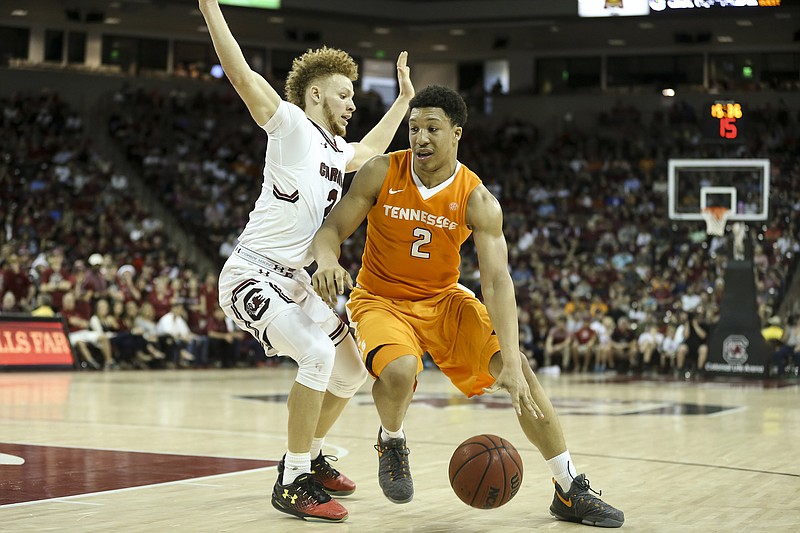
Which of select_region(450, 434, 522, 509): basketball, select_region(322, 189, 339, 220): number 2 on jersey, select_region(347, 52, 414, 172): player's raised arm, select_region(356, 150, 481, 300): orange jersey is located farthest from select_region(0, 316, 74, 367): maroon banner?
select_region(450, 434, 522, 509): basketball

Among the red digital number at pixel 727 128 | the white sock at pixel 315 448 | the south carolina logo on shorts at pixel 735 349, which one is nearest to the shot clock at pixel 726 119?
the red digital number at pixel 727 128

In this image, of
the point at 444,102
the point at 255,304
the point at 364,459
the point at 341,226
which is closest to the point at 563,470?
the point at 341,226

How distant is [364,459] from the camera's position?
7527mm

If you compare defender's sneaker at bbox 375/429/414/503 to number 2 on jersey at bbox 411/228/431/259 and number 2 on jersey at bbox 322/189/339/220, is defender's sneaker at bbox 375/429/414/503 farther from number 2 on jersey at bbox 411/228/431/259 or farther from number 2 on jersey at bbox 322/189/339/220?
number 2 on jersey at bbox 322/189/339/220

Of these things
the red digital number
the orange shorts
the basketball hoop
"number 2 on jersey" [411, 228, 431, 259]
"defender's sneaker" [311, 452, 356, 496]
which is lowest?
"defender's sneaker" [311, 452, 356, 496]

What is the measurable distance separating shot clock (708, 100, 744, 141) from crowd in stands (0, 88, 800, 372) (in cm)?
222

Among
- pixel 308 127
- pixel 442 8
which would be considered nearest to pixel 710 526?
pixel 308 127

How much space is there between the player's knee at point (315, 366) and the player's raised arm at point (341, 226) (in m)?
0.33

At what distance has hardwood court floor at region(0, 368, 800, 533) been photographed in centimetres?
523

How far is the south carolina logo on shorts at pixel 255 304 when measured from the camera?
5.50m

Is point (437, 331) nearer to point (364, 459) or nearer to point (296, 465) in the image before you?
point (296, 465)

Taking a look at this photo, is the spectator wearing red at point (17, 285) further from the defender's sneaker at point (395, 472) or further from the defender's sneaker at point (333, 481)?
the defender's sneaker at point (395, 472)

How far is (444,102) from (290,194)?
0.95m

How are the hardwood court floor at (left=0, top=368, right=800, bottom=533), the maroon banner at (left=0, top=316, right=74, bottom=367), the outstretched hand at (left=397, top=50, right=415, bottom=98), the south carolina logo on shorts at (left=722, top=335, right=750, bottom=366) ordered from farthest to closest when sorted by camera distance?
the south carolina logo on shorts at (left=722, top=335, right=750, bottom=366) → the maroon banner at (left=0, top=316, right=74, bottom=367) → the outstretched hand at (left=397, top=50, right=415, bottom=98) → the hardwood court floor at (left=0, top=368, right=800, bottom=533)
